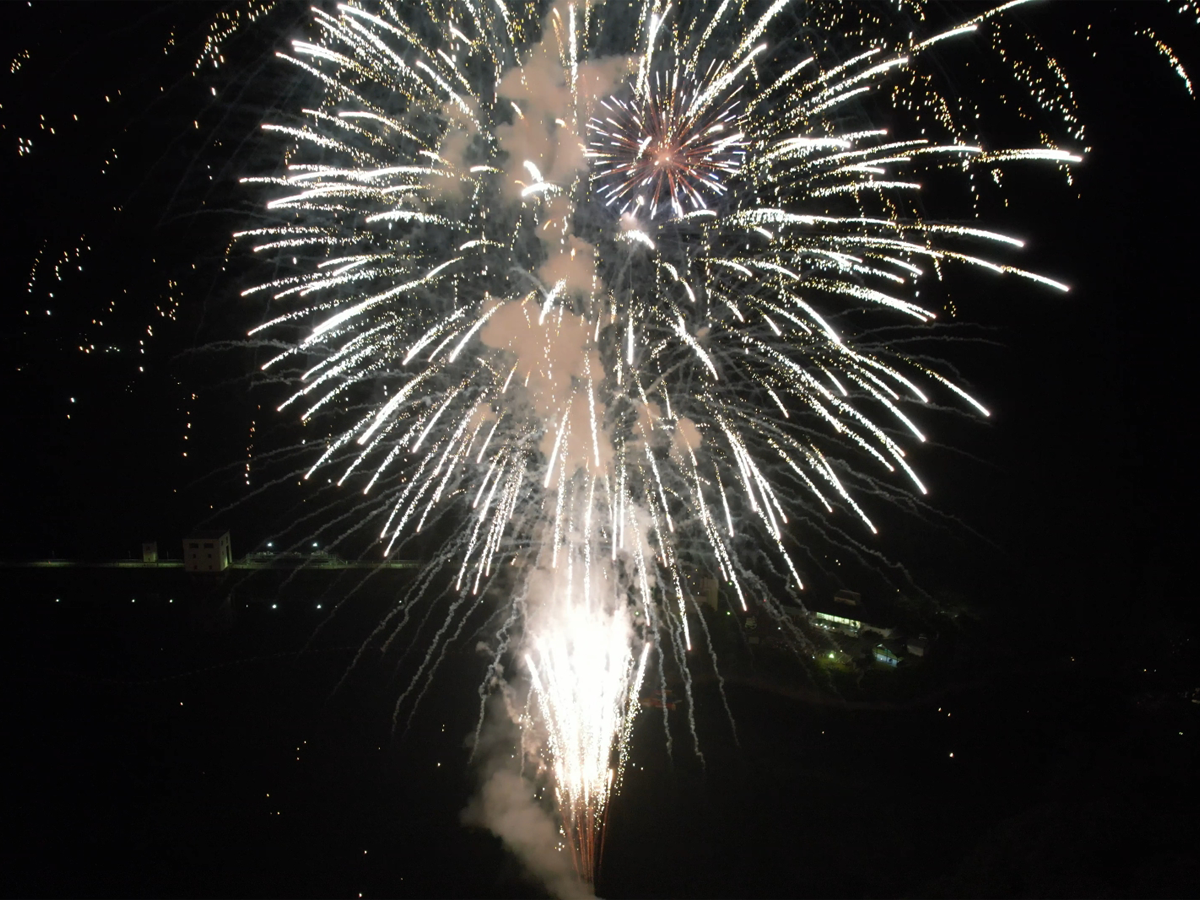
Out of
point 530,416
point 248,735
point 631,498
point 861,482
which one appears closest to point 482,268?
point 530,416

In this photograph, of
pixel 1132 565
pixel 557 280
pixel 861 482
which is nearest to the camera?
pixel 557 280

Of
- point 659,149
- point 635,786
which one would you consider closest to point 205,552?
point 635,786

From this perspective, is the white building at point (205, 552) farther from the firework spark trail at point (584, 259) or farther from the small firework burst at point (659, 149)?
the small firework burst at point (659, 149)

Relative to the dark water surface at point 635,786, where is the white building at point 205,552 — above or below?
above

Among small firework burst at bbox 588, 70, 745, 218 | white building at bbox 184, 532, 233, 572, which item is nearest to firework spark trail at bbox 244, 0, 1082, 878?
small firework burst at bbox 588, 70, 745, 218

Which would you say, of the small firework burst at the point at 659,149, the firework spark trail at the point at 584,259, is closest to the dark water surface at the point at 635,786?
the firework spark trail at the point at 584,259

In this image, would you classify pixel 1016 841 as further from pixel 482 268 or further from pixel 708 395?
pixel 482 268

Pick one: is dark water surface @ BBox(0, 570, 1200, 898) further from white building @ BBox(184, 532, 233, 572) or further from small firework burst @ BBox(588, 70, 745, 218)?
small firework burst @ BBox(588, 70, 745, 218)

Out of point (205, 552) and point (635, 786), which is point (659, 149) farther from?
point (205, 552)
